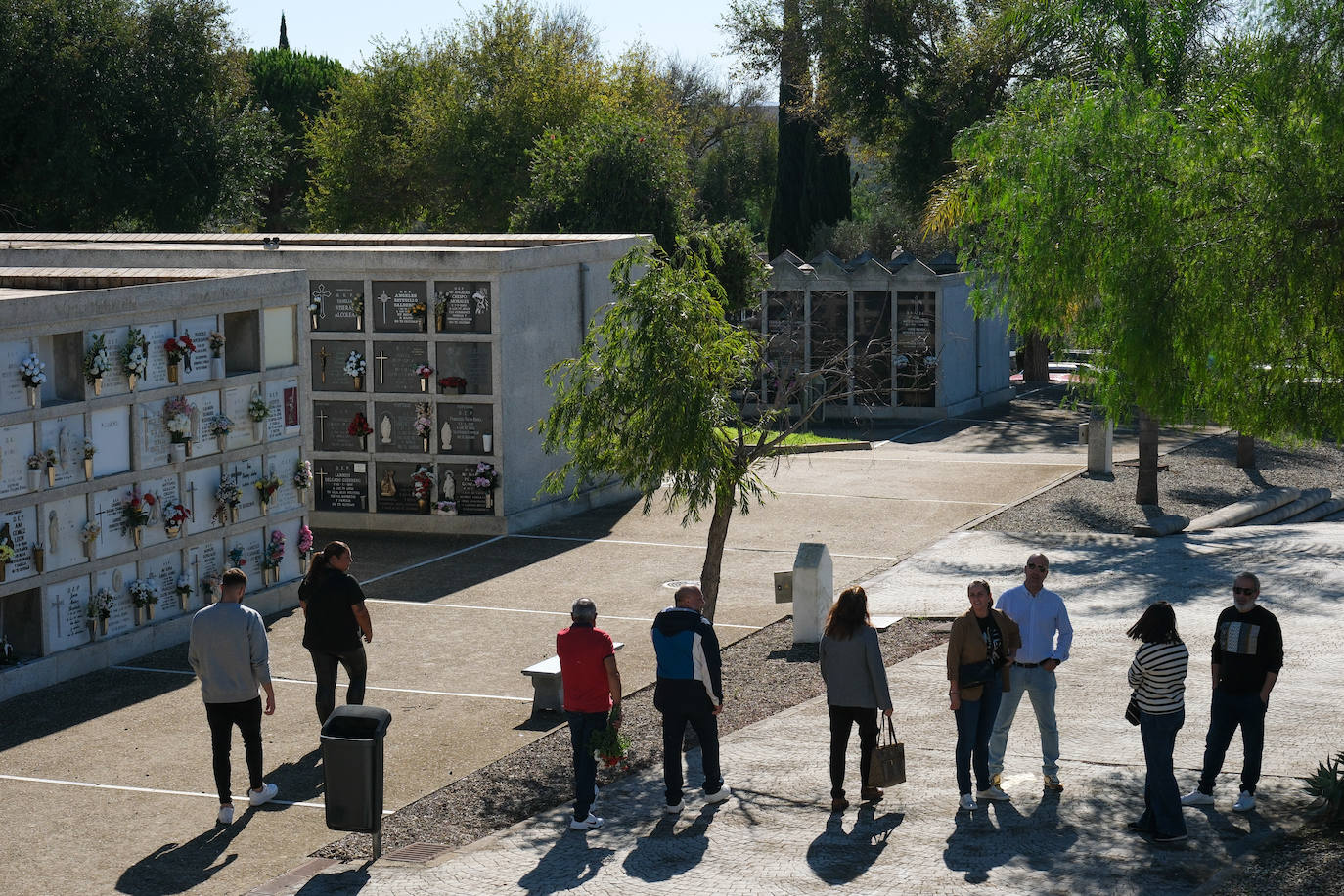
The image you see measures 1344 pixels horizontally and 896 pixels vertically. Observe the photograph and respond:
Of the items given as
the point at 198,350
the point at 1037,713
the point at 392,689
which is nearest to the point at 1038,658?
the point at 1037,713

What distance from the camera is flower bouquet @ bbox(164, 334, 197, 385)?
45.0 ft

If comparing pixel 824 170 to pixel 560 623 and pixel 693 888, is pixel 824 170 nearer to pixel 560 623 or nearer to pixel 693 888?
pixel 560 623

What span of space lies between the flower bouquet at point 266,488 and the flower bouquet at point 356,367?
13.7ft

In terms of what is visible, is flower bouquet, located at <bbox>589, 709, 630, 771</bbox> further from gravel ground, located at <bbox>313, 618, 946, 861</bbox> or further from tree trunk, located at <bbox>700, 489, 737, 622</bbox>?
tree trunk, located at <bbox>700, 489, 737, 622</bbox>

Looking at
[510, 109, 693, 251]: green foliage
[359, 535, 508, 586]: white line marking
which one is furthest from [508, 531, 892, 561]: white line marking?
[510, 109, 693, 251]: green foliage

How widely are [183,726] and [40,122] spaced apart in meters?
29.1

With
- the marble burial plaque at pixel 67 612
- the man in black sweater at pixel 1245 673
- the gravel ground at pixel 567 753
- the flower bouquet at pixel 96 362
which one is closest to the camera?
the man in black sweater at pixel 1245 673

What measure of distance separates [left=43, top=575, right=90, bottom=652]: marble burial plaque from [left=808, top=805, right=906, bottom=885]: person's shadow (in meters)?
7.11

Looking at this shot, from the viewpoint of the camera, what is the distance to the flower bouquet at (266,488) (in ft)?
48.7

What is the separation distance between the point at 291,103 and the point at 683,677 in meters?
55.1

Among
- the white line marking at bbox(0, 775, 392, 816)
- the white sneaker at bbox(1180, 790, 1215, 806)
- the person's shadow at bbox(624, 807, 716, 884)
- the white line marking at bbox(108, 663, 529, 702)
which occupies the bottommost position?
the white line marking at bbox(0, 775, 392, 816)

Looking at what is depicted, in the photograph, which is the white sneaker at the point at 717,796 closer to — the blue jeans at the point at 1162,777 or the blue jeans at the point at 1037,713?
A: the blue jeans at the point at 1037,713

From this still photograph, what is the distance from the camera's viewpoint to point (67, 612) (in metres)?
12.8

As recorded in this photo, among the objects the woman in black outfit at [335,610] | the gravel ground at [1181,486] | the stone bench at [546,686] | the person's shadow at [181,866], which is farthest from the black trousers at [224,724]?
the gravel ground at [1181,486]
